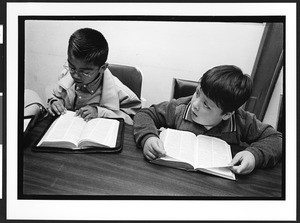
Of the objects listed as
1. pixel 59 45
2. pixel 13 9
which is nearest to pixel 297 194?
pixel 59 45

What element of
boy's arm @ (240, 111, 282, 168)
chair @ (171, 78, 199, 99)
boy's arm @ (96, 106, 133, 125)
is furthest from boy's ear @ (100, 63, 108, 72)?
boy's arm @ (240, 111, 282, 168)

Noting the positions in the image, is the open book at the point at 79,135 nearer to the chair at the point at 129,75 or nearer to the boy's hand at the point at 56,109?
the boy's hand at the point at 56,109

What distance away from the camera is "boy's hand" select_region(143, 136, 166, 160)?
112 cm

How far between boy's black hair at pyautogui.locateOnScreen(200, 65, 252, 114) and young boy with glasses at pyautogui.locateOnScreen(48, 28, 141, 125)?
28 cm

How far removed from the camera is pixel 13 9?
4.13ft

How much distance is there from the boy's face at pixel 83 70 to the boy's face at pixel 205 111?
14.3 inches

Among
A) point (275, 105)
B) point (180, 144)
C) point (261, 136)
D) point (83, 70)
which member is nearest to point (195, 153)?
point (180, 144)

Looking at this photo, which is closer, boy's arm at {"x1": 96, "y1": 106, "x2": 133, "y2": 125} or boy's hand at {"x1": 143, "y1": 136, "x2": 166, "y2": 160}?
boy's hand at {"x1": 143, "y1": 136, "x2": 166, "y2": 160}

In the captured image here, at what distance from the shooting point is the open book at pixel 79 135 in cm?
113

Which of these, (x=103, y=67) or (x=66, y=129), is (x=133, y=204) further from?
(x=103, y=67)

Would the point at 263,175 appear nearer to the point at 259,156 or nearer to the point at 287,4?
the point at 259,156

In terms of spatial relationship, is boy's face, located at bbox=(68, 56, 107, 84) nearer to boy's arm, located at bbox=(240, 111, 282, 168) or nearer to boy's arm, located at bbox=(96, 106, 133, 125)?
boy's arm, located at bbox=(96, 106, 133, 125)

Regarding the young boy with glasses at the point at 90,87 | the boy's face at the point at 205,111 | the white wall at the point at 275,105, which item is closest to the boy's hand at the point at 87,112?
the young boy with glasses at the point at 90,87

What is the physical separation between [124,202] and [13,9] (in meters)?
0.82
